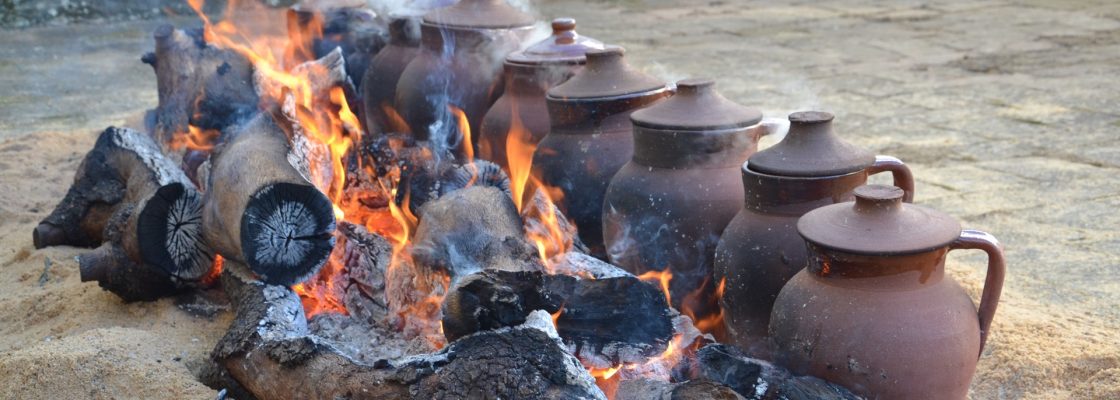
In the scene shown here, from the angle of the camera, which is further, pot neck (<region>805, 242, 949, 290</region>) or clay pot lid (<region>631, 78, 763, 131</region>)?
clay pot lid (<region>631, 78, 763, 131</region>)

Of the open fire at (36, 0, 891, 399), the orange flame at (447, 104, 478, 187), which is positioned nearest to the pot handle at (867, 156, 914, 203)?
the open fire at (36, 0, 891, 399)

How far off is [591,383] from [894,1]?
421 inches

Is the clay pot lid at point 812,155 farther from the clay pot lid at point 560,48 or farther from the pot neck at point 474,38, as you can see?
the pot neck at point 474,38

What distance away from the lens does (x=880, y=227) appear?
238cm

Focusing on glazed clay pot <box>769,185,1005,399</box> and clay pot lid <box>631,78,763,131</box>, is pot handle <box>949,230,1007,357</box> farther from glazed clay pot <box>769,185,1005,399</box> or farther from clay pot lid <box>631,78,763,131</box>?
clay pot lid <box>631,78,763,131</box>

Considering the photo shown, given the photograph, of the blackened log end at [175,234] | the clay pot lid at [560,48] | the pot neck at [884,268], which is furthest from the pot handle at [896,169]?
the blackened log end at [175,234]

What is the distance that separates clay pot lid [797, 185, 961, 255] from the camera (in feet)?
7.68

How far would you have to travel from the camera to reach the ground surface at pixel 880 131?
3148 mm

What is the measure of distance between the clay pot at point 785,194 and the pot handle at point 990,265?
0.35 metres

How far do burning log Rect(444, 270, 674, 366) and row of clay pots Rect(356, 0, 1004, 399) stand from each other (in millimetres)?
277

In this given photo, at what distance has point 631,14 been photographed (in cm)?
1244

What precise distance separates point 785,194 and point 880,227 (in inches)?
14.2

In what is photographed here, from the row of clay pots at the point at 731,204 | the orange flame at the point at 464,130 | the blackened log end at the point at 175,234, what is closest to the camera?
the row of clay pots at the point at 731,204

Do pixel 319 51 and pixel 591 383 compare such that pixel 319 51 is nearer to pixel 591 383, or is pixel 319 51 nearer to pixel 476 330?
pixel 476 330
